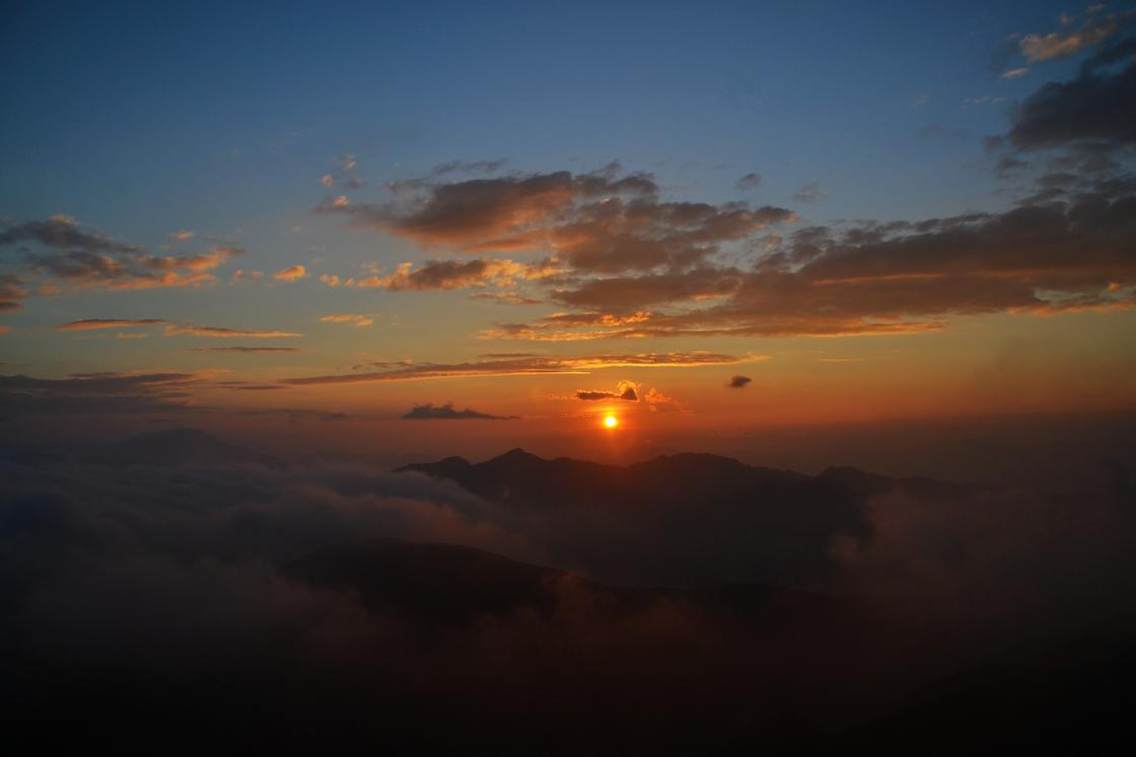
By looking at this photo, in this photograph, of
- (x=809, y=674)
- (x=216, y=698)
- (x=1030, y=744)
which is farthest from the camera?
(x=809, y=674)

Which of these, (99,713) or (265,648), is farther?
(265,648)

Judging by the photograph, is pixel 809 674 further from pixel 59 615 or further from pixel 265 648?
pixel 59 615

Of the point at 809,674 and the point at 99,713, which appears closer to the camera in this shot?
the point at 99,713

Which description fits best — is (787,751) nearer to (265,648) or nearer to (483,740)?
(483,740)

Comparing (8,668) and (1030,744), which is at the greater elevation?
(8,668)

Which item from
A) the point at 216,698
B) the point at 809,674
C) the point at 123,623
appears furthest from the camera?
the point at 123,623

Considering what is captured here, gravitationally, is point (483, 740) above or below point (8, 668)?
below

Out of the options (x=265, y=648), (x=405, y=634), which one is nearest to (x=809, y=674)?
(x=405, y=634)

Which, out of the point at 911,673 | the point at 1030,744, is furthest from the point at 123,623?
the point at 1030,744

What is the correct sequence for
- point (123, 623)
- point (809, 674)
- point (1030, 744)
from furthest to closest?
point (123, 623), point (809, 674), point (1030, 744)
